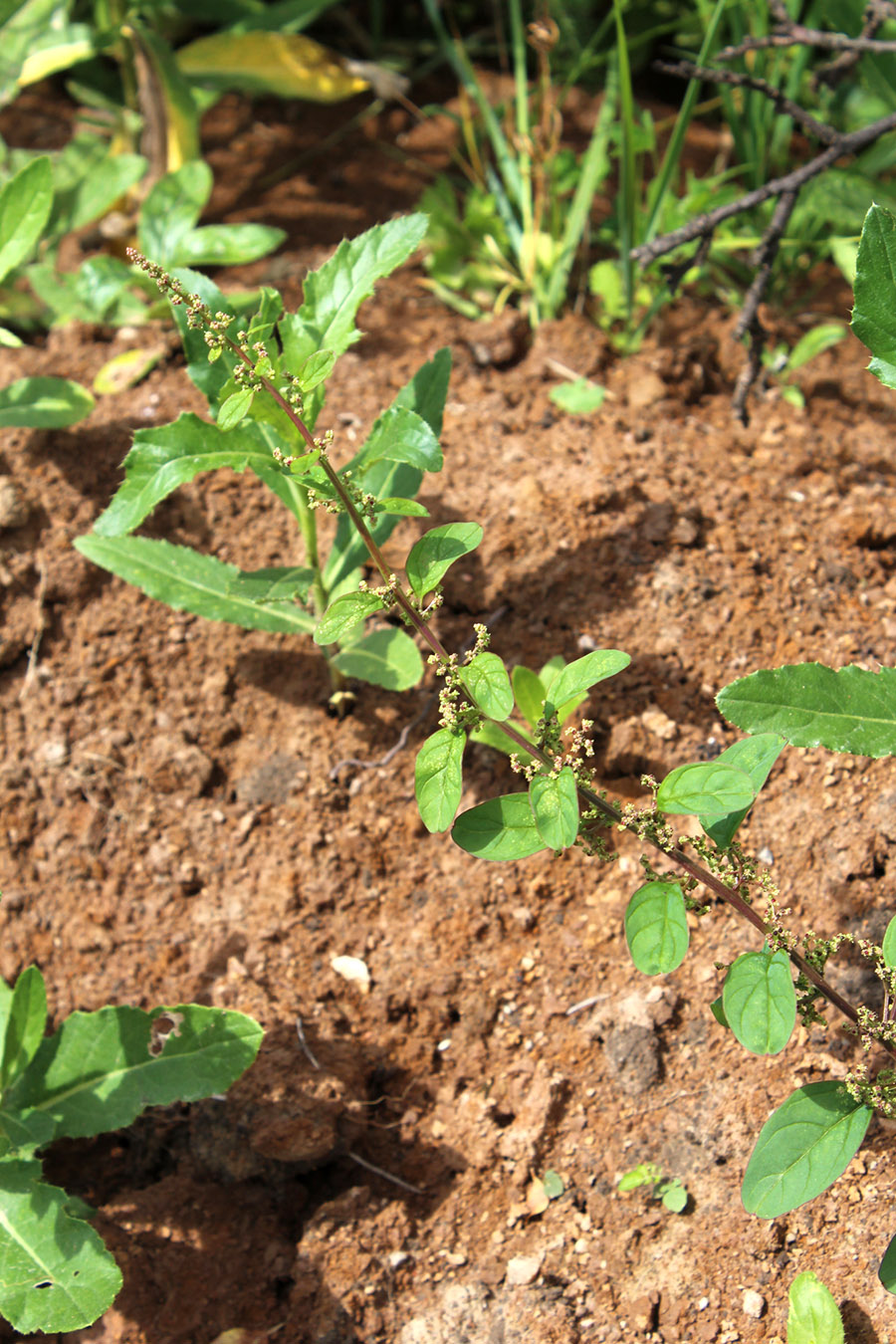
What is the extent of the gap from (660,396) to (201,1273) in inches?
88.7

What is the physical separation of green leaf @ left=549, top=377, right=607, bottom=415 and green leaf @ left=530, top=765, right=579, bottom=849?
1428 millimetres

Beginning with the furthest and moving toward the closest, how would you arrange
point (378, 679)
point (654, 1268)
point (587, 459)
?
point (587, 459) < point (378, 679) < point (654, 1268)

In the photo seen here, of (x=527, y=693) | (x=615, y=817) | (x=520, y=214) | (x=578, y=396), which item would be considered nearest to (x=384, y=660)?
(x=527, y=693)

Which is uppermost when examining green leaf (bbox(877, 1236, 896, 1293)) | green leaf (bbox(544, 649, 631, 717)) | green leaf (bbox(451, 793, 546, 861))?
green leaf (bbox(544, 649, 631, 717))

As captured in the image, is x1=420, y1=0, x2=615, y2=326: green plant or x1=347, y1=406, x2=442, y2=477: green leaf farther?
x1=420, y1=0, x2=615, y2=326: green plant

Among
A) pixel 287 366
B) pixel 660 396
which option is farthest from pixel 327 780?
pixel 660 396

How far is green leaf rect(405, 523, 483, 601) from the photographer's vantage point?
168 cm

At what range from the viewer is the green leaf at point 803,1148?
1521 millimetres

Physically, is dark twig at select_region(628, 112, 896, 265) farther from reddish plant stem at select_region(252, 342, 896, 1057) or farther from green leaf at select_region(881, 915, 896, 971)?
green leaf at select_region(881, 915, 896, 971)

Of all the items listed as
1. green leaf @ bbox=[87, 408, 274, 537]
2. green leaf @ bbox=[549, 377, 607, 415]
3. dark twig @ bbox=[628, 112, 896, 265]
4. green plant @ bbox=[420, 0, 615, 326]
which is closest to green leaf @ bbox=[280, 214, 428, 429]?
green leaf @ bbox=[87, 408, 274, 537]

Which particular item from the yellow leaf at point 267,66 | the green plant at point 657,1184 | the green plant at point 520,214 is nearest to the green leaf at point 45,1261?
the green plant at point 657,1184

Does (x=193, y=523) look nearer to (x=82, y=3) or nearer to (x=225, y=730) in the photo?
(x=225, y=730)

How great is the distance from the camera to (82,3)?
11.5 ft

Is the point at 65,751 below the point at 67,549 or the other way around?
below
